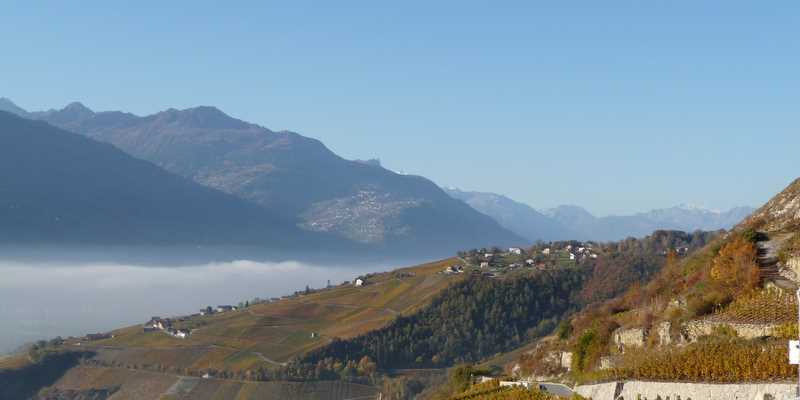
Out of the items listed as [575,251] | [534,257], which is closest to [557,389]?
[534,257]

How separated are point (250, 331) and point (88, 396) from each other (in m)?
34.5

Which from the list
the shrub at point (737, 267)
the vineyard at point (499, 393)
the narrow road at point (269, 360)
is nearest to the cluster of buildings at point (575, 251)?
the narrow road at point (269, 360)

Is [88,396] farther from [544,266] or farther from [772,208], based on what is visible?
[772,208]

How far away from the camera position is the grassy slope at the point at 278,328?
454 ft

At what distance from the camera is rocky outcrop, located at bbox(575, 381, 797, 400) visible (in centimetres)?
2081

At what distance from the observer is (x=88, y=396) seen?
127 meters

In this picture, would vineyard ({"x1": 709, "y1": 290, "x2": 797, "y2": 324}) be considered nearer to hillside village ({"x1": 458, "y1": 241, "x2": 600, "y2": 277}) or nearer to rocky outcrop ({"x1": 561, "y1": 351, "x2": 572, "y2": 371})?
rocky outcrop ({"x1": 561, "y1": 351, "x2": 572, "y2": 371})

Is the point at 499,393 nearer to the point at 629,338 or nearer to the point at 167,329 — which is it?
the point at 629,338

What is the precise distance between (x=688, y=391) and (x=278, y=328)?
135m

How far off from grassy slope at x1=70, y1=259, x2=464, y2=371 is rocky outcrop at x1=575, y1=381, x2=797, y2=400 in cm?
11022

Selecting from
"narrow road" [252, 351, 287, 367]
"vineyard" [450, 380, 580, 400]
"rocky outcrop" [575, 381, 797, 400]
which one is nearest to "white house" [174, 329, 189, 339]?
"narrow road" [252, 351, 287, 367]

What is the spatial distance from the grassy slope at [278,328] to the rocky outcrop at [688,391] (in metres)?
110

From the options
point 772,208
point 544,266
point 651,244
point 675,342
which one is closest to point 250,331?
point 544,266

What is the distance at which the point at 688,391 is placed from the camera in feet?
74.7
